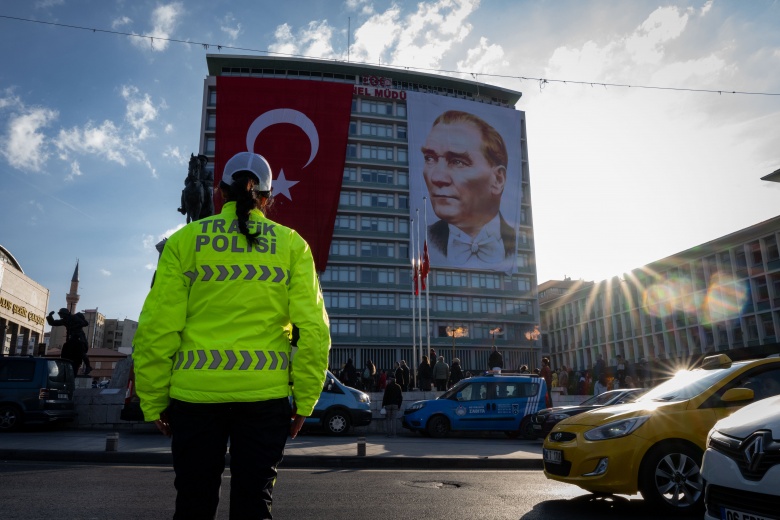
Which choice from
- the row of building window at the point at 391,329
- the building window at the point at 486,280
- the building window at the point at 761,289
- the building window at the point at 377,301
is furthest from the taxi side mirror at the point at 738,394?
the building window at the point at 486,280

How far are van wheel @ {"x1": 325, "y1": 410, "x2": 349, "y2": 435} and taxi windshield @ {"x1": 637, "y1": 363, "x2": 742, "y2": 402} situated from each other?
10.2 metres

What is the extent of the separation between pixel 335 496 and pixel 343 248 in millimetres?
56082

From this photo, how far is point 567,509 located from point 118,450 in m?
7.24

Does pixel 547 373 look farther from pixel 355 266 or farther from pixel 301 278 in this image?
pixel 355 266

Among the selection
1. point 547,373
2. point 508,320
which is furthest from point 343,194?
point 547,373

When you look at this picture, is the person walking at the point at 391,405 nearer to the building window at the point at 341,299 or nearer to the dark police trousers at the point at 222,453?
the dark police trousers at the point at 222,453

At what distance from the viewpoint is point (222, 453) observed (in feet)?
8.40

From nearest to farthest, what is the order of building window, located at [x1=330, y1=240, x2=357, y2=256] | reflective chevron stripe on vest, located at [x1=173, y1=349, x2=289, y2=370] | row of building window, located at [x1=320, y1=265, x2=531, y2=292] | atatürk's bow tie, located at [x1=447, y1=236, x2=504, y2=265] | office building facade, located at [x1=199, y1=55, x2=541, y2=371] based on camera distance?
reflective chevron stripe on vest, located at [x1=173, y1=349, x2=289, y2=370] < atatürk's bow tie, located at [x1=447, y1=236, x2=504, y2=265] < office building facade, located at [x1=199, y1=55, x2=541, y2=371] < row of building window, located at [x1=320, y1=265, x2=531, y2=292] < building window, located at [x1=330, y1=240, x2=357, y2=256]

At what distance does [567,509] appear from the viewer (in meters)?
5.98

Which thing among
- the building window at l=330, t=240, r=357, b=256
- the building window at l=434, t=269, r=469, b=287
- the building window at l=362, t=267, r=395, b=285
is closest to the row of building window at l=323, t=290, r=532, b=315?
the building window at l=362, t=267, r=395, b=285

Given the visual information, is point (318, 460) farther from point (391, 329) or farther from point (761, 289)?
point (761, 289)

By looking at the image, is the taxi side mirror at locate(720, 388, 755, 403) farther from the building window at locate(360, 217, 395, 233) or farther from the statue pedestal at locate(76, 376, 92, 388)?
the building window at locate(360, 217, 395, 233)

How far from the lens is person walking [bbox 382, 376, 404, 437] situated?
16.5 meters

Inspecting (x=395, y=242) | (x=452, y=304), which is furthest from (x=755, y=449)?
(x=395, y=242)
